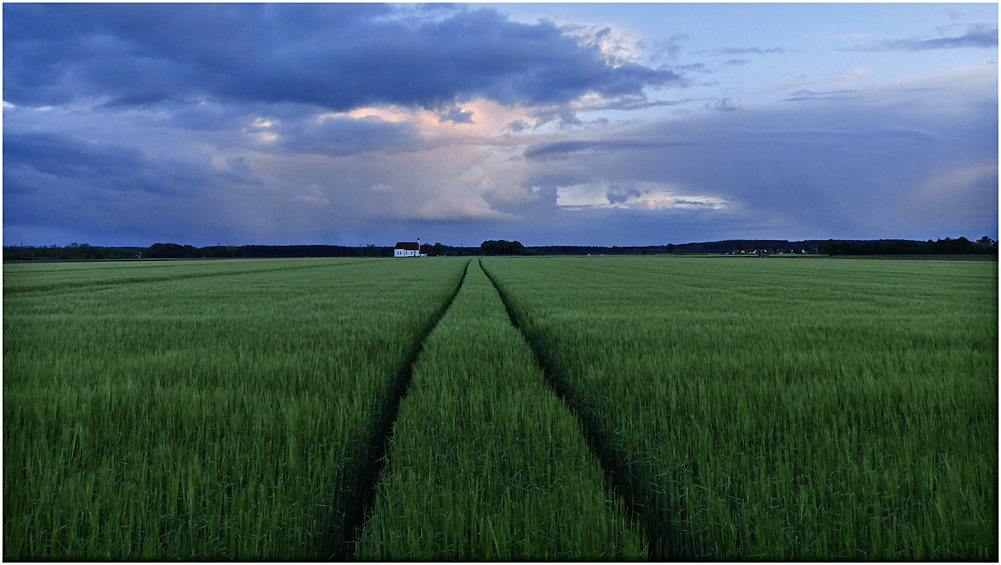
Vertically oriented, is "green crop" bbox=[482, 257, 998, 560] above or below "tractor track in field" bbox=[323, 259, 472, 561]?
above

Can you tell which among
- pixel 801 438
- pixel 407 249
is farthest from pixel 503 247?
pixel 801 438

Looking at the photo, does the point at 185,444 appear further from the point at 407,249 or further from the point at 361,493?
the point at 407,249

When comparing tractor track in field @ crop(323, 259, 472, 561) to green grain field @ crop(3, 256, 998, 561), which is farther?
tractor track in field @ crop(323, 259, 472, 561)

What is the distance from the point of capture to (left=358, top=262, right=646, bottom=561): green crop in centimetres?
199

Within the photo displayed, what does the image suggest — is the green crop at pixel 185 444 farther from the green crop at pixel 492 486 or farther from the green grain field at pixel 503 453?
the green crop at pixel 492 486

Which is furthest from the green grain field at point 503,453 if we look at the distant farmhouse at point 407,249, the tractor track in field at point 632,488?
the distant farmhouse at point 407,249

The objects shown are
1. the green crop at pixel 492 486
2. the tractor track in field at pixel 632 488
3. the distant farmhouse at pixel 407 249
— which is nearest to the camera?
the green crop at pixel 492 486

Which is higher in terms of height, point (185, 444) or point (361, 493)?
point (185, 444)

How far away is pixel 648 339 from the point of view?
21.6 feet

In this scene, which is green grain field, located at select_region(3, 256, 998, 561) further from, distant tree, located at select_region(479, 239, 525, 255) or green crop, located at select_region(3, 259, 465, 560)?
distant tree, located at select_region(479, 239, 525, 255)

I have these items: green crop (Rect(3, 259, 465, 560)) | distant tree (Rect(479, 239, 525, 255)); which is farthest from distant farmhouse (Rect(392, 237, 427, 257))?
green crop (Rect(3, 259, 465, 560))

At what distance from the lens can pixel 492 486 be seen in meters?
2.41

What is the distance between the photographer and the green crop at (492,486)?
6.54 feet

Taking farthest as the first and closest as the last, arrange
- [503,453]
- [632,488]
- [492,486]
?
[503,453] < [632,488] < [492,486]
